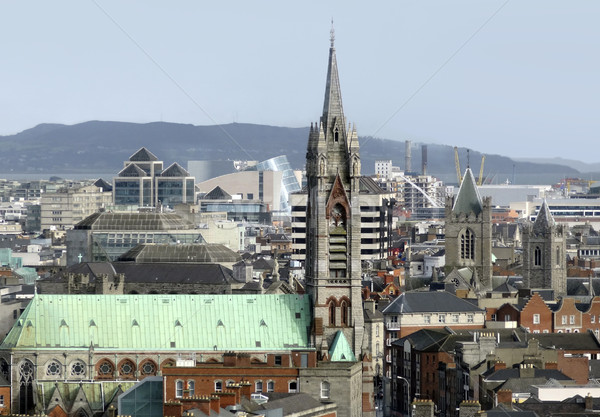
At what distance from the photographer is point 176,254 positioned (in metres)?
190

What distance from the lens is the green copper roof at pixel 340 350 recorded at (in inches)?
5069

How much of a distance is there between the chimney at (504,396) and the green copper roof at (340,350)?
55.9 ft

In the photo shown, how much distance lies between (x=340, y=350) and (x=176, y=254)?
62.6 meters

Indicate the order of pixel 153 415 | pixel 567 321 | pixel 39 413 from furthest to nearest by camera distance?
1. pixel 567 321
2. pixel 39 413
3. pixel 153 415

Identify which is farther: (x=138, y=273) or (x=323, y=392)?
(x=138, y=273)

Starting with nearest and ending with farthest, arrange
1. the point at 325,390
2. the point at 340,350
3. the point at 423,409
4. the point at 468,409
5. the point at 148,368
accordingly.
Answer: the point at 423,409, the point at 468,409, the point at 325,390, the point at 340,350, the point at 148,368

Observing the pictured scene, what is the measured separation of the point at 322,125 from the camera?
133 meters

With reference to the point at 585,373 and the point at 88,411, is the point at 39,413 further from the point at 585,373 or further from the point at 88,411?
the point at 585,373

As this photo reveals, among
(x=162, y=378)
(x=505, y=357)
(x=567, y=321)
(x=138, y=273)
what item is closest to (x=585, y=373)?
(x=505, y=357)

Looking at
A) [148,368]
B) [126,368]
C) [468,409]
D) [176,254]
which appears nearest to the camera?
[468,409]

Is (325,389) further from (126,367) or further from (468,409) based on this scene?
(468,409)

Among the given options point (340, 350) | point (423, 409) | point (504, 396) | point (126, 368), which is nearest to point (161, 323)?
point (126, 368)

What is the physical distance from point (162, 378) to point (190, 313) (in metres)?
12.5

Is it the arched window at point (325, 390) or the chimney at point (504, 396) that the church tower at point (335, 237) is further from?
the chimney at point (504, 396)
